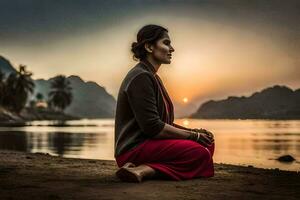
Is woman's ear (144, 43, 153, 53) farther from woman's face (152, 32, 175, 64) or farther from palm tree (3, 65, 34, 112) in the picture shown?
palm tree (3, 65, 34, 112)

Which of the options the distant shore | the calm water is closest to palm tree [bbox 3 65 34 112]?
the distant shore

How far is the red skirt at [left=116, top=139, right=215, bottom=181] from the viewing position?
5.48 metres

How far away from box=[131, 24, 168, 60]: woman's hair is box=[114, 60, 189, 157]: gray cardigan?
0.12 m

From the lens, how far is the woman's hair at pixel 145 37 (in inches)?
222

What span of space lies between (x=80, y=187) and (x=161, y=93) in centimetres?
139

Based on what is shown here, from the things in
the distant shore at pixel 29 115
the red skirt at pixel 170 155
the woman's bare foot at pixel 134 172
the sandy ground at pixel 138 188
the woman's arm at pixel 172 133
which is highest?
the distant shore at pixel 29 115

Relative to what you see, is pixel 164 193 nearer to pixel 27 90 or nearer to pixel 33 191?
pixel 33 191

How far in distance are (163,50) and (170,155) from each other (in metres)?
1.19

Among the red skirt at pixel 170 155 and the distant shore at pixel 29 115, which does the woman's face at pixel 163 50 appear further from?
the distant shore at pixel 29 115

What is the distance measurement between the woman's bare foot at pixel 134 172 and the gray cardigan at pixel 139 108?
0.34m

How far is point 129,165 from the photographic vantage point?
212 inches

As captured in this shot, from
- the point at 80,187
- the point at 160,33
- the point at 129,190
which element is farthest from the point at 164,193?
the point at 160,33

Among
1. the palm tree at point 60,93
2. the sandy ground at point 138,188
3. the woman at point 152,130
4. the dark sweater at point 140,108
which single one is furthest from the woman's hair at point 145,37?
the palm tree at point 60,93

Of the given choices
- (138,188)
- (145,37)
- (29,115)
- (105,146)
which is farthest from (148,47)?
(29,115)
